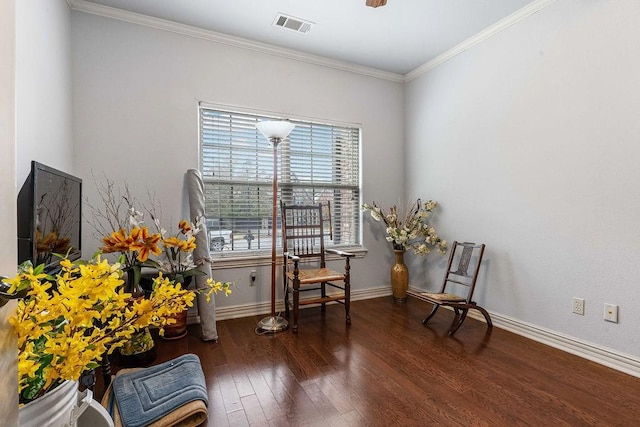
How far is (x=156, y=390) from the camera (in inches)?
67.6

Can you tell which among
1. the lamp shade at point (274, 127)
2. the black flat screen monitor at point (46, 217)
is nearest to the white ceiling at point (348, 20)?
the lamp shade at point (274, 127)

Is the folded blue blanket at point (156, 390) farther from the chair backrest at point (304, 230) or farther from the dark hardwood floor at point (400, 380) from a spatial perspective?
the chair backrest at point (304, 230)

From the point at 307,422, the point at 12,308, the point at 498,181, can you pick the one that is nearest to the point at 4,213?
the point at 12,308

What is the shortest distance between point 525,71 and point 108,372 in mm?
3729

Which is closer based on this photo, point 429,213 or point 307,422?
point 307,422

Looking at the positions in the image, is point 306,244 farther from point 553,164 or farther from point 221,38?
point 553,164

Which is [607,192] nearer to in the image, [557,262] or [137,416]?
[557,262]

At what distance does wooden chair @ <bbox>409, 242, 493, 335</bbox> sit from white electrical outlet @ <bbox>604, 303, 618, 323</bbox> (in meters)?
0.81

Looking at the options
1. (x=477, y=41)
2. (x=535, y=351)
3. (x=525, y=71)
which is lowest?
(x=535, y=351)

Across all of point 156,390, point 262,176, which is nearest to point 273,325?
point 156,390

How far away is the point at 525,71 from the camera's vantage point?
268 cm

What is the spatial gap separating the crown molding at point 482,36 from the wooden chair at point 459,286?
6.42 feet

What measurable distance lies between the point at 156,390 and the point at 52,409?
1.14 metres

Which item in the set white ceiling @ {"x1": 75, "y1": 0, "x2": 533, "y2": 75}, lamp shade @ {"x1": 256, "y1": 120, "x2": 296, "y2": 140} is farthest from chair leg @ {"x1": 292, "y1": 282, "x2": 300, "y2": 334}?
white ceiling @ {"x1": 75, "y1": 0, "x2": 533, "y2": 75}
